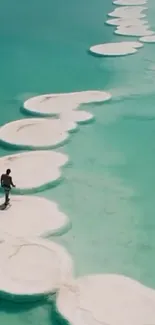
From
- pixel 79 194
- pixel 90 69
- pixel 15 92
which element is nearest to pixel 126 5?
pixel 90 69

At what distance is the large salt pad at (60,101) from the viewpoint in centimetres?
1401

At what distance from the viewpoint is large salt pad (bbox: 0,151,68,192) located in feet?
33.9

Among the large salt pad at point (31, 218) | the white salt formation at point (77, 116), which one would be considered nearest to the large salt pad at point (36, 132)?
the white salt formation at point (77, 116)

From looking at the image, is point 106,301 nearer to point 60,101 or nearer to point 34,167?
point 34,167

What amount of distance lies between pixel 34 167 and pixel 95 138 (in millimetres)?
1999

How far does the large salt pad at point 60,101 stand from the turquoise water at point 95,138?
34cm

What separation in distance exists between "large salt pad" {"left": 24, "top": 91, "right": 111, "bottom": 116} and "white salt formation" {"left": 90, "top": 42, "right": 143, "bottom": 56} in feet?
13.6

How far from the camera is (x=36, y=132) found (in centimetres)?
1263

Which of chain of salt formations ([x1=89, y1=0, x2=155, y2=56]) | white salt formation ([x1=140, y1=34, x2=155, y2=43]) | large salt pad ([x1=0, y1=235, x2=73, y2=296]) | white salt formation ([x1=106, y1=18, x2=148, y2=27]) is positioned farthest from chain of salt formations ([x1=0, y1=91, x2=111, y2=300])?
white salt formation ([x1=106, y1=18, x2=148, y2=27])

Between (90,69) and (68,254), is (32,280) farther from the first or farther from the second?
(90,69)

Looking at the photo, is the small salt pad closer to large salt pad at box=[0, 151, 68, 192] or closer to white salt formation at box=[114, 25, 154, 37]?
white salt formation at box=[114, 25, 154, 37]

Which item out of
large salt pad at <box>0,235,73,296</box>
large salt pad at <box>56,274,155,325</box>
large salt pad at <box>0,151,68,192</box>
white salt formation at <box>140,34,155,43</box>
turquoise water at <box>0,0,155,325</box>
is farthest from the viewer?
white salt formation at <box>140,34,155,43</box>

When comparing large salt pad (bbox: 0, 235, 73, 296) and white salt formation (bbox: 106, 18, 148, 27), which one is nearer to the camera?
large salt pad (bbox: 0, 235, 73, 296)

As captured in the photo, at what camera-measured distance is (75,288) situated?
7586mm
